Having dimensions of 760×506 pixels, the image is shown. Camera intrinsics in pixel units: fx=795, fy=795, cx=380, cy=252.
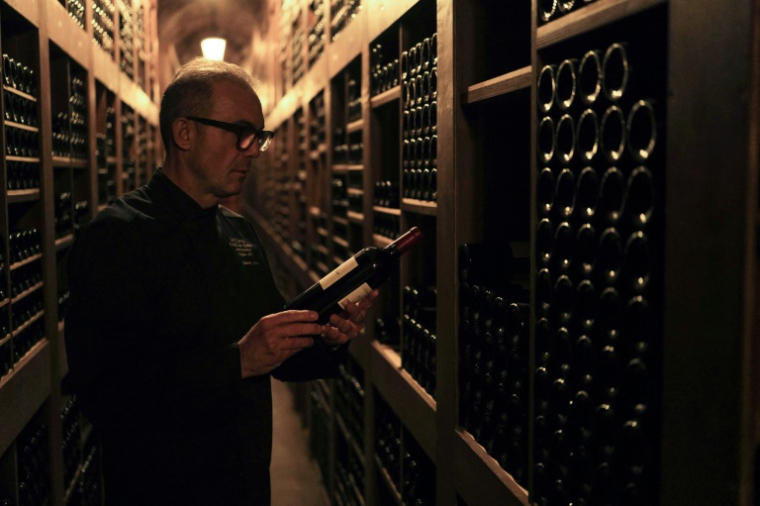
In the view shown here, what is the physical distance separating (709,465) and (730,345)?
20 cm

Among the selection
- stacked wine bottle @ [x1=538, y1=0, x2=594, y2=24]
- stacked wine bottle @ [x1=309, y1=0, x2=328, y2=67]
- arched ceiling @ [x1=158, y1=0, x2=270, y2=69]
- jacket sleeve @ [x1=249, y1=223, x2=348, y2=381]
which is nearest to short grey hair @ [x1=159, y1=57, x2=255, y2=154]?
jacket sleeve @ [x1=249, y1=223, x2=348, y2=381]

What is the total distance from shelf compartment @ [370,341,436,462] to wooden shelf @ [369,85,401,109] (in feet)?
3.86

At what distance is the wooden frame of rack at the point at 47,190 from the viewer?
128 inches

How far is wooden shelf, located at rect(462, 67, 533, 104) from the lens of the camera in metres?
2.02

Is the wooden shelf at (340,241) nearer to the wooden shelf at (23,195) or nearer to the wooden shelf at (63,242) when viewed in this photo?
the wooden shelf at (63,242)

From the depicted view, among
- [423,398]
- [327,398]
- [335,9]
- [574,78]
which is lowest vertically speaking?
[327,398]

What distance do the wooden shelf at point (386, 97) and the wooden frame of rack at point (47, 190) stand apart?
1559mm

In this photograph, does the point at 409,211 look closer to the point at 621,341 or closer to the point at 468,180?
the point at 468,180

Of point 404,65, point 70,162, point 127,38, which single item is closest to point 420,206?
point 404,65

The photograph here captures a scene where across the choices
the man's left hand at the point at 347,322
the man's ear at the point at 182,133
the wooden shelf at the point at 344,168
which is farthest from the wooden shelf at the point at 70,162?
the man's left hand at the point at 347,322

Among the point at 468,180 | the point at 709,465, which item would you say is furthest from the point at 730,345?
the point at 468,180

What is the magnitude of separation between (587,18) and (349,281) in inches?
40.8

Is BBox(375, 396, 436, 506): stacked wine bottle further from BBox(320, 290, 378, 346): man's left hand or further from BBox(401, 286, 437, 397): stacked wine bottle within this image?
BBox(320, 290, 378, 346): man's left hand

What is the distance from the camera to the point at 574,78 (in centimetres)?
167
